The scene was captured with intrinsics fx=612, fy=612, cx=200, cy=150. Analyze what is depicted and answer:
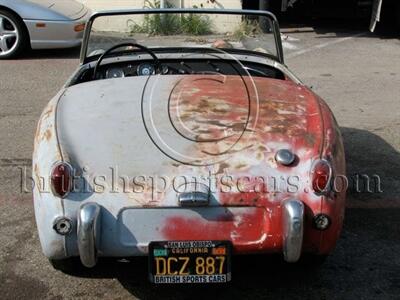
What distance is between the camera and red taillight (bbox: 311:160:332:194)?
2.95m

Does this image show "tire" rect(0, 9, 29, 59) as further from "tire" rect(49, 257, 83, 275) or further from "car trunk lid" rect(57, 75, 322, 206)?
"tire" rect(49, 257, 83, 275)

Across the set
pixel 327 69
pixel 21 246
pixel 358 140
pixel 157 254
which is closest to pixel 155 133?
pixel 157 254

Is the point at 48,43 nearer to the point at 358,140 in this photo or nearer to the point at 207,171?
the point at 358,140

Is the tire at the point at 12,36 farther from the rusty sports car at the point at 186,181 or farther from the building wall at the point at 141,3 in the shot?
the rusty sports car at the point at 186,181

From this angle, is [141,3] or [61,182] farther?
[141,3]

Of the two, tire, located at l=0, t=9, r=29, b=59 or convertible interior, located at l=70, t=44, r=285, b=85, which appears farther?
tire, located at l=0, t=9, r=29, b=59

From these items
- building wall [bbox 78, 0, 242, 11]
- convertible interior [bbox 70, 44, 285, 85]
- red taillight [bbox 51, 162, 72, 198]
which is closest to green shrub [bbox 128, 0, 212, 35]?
building wall [bbox 78, 0, 242, 11]

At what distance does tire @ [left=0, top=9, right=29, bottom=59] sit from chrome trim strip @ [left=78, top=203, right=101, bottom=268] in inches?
261

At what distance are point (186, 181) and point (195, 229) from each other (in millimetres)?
234

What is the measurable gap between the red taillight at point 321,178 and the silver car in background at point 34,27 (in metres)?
6.76

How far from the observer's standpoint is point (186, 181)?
292 centimetres

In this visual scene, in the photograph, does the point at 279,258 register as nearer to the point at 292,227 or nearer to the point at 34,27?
the point at 292,227
